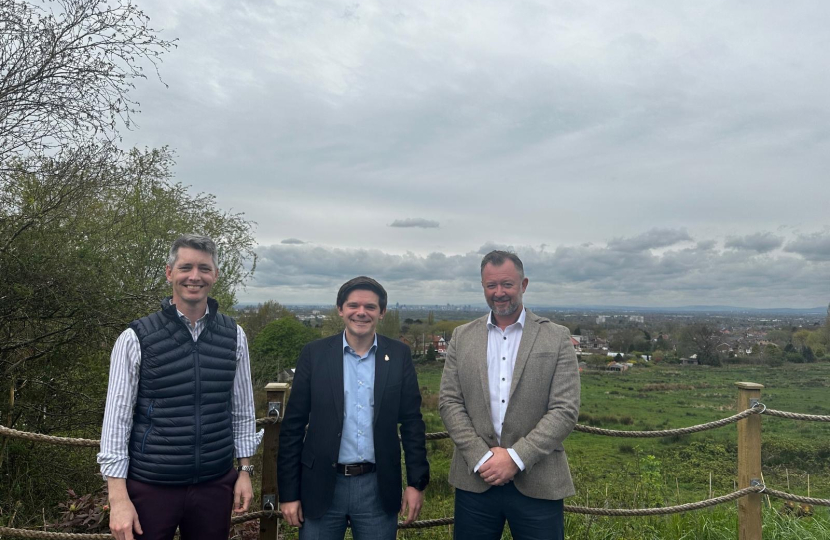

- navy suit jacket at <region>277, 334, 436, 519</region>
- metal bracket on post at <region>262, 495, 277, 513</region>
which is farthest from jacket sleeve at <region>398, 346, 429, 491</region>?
metal bracket on post at <region>262, 495, 277, 513</region>

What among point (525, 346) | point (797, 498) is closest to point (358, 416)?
point (525, 346)

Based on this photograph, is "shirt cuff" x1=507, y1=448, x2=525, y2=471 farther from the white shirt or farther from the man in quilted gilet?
the man in quilted gilet

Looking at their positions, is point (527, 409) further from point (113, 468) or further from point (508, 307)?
point (113, 468)

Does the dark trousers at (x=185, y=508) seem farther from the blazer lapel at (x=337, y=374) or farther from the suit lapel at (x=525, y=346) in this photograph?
the suit lapel at (x=525, y=346)

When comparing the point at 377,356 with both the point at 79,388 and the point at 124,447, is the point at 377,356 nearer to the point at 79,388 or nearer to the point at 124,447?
the point at 124,447

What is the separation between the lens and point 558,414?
243 centimetres

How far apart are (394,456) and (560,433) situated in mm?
769

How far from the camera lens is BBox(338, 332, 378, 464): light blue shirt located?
2418 millimetres

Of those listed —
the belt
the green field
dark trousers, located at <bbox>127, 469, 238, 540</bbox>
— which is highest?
the belt

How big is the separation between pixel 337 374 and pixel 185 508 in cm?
82

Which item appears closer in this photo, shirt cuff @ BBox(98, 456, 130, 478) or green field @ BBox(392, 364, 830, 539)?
shirt cuff @ BBox(98, 456, 130, 478)

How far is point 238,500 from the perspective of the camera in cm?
234

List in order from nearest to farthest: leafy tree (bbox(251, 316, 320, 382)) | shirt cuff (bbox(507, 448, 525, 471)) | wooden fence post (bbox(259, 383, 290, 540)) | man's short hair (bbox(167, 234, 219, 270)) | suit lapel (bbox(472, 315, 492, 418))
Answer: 1. man's short hair (bbox(167, 234, 219, 270))
2. shirt cuff (bbox(507, 448, 525, 471))
3. suit lapel (bbox(472, 315, 492, 418))
4. wooden fence post (bbox(259, 383, 290, 540))
5. leafy tree (bbox(251, 316, 320, 382))

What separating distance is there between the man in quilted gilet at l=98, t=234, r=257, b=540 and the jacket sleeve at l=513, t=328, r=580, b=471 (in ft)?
4.25
